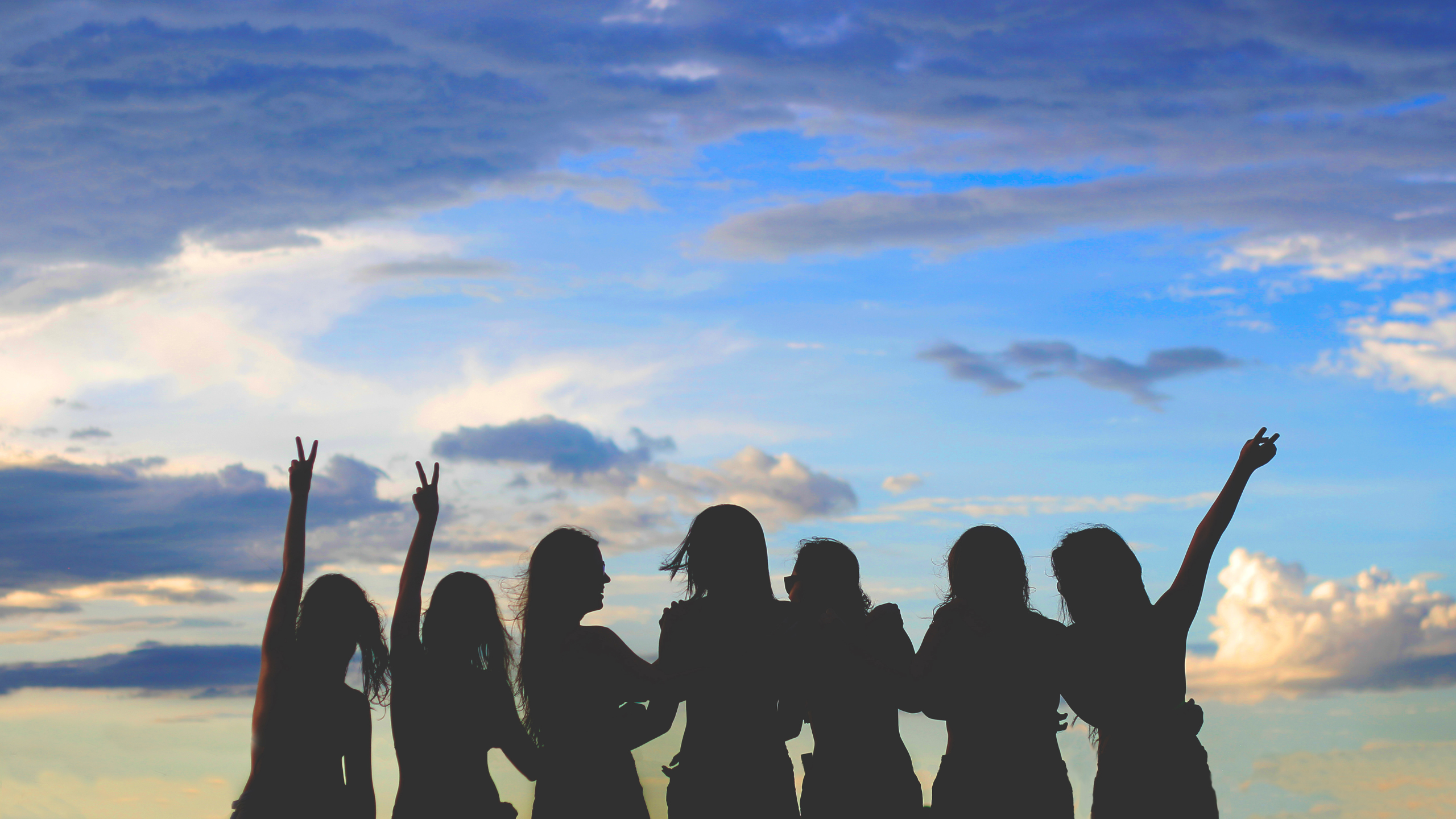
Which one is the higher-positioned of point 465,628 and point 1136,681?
point 465,628

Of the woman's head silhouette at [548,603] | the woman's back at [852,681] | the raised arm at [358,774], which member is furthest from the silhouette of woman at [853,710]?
the raised arm at [358,774]

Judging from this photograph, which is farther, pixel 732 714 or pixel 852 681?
pixel 852 681

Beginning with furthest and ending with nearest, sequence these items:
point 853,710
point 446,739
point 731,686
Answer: point 446,739
point 853,710
point 731,686

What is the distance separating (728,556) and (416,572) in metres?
2.58

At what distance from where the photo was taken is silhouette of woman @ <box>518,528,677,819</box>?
6844 mm

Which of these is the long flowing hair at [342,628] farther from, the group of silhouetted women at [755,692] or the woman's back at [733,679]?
the woman's back at [733,679]

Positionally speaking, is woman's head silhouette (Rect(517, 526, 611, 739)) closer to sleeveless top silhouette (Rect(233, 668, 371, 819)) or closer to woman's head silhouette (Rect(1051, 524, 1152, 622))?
sleeveless top silhouette (Rect(233, 668, 371, 819))

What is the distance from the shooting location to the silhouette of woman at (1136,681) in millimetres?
6863

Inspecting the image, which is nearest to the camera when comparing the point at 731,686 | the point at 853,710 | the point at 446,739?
the point at 731,686

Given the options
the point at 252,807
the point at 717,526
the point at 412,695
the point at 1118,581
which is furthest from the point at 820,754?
the point at 252,807

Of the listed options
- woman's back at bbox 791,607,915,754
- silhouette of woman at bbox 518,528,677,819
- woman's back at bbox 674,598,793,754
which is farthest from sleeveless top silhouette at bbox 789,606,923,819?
silhouette of woman at bbox 518,528,677,819

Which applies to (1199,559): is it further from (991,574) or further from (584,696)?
(584,696)

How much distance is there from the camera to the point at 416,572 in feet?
25.7

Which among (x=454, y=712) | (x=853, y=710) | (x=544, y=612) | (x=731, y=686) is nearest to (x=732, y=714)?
(x=731, y=686)
